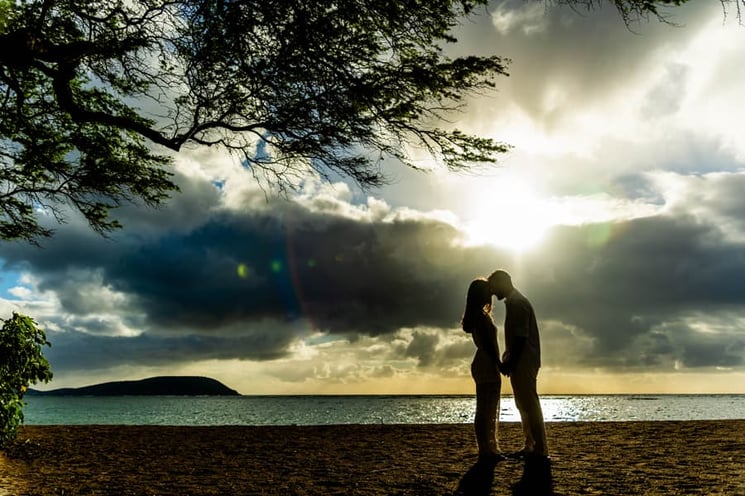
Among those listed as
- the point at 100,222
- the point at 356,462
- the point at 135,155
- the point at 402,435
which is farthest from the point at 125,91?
the point at 402,435

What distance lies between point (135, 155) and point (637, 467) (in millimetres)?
10570

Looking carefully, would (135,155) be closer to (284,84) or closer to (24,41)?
(24,41)

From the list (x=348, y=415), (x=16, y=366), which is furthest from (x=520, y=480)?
(x=348, y=415)

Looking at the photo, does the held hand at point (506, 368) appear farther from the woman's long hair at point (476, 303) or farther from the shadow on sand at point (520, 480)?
the shadow on sand at point (520, 480)

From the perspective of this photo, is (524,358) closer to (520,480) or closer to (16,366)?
(520,480)

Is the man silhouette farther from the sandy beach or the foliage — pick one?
the foliage

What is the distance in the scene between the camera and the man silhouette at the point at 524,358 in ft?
20.9

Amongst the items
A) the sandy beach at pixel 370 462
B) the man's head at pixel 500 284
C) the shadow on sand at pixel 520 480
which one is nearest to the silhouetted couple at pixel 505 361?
the man's head at pixel 500 284

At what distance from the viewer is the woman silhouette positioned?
21.7 ft

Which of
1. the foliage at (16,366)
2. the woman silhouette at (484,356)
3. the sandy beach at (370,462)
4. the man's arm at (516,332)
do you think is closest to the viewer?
the sandy beach at (370,462)

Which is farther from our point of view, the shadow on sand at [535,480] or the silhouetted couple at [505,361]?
the silhouetted couple at [505,361]

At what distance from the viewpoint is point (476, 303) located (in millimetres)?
6695

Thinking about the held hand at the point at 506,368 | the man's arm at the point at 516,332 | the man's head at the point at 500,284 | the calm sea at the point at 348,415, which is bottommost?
the calm sea at the point at 348,415

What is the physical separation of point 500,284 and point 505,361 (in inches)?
36.2
